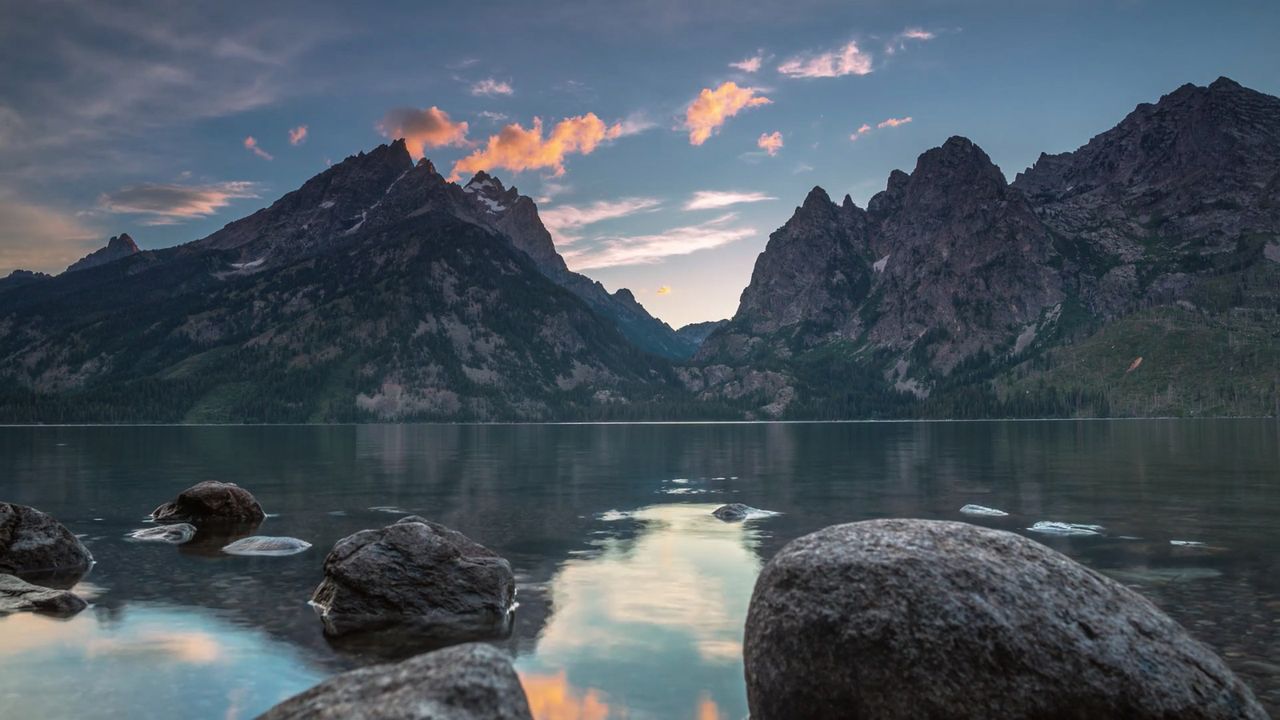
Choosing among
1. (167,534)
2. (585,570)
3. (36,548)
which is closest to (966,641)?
(585,570)

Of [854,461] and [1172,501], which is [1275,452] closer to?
[854,461]

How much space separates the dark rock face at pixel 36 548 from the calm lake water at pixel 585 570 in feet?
4.59

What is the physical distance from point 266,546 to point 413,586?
591 inches

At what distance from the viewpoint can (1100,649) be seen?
500 inches

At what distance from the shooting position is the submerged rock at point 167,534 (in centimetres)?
3978

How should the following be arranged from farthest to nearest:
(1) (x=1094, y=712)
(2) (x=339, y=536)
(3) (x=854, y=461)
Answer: (3) (x=854, y=461)
(2) (x=339, y=536)
(1) (x=1094, y=712)

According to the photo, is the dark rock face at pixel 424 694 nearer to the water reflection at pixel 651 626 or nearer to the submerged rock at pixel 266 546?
the water reflection at pixel 651 626

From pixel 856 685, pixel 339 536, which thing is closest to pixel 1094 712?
pixel 856 685

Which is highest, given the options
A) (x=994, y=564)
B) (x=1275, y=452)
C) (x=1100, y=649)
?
(x=994, y=564)

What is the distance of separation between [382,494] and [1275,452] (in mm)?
117641

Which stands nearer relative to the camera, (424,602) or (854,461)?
(424,602)

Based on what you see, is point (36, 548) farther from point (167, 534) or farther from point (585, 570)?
point (585, 570)

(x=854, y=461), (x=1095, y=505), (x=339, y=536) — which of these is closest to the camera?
(x=339, y=536)

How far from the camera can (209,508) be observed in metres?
46.0
